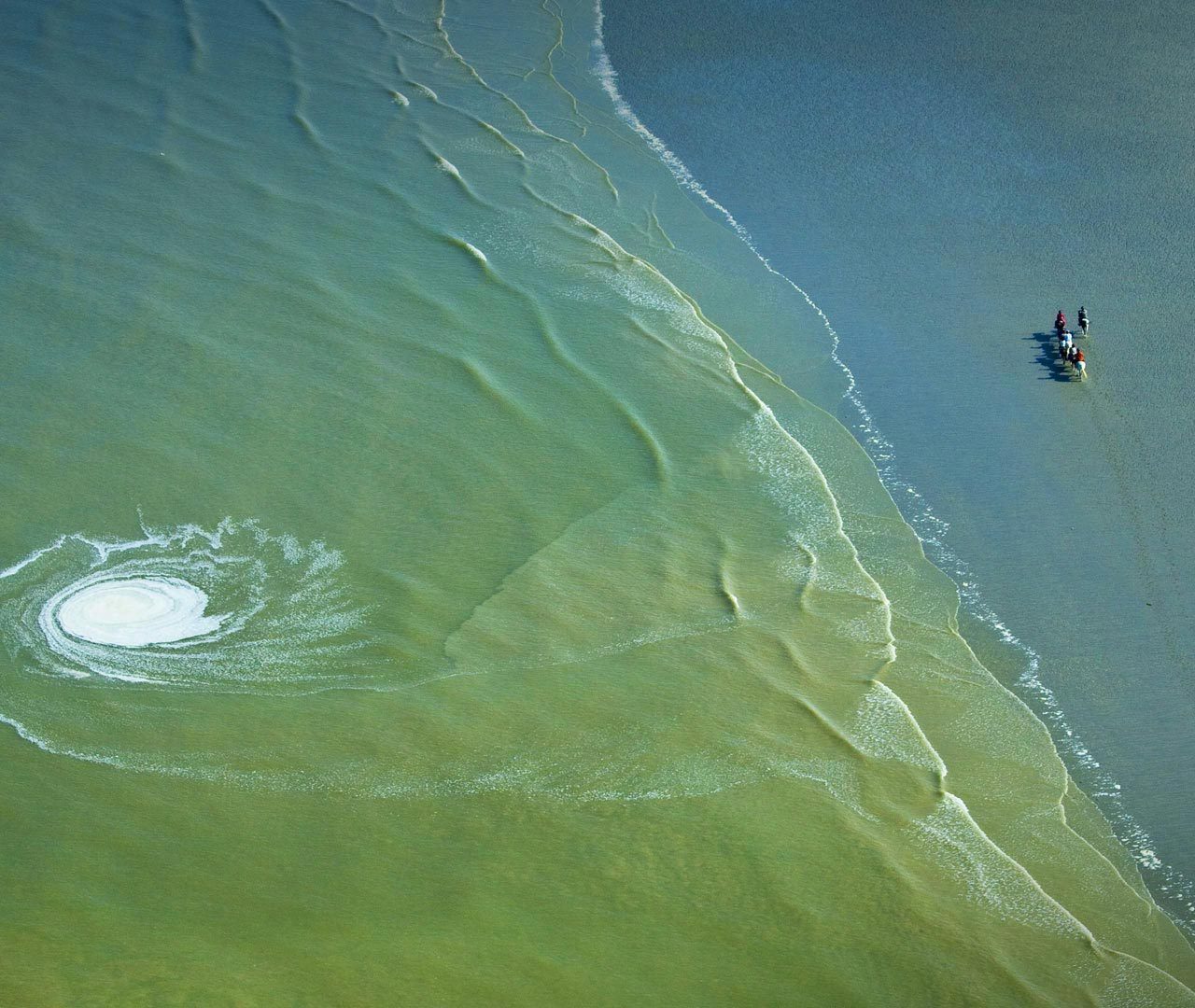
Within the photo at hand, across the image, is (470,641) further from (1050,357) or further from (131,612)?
(1050,357)

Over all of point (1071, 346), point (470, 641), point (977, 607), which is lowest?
point (470, 641)

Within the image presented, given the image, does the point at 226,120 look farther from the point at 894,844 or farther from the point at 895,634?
the point at 894,844

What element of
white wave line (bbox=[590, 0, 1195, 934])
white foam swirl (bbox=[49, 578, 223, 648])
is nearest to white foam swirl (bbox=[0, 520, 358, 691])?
white foam swirl (bbox=[49, 578, 223, 648])

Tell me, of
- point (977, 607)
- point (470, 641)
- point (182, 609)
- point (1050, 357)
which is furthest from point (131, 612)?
point (1050, 357)

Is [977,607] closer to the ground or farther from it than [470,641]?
farther from it

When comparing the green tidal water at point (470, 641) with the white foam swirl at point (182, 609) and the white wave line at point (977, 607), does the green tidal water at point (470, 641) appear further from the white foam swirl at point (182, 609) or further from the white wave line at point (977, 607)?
the white wave line at point (977, 607)

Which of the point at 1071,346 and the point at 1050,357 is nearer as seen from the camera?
the point at 1071,346
